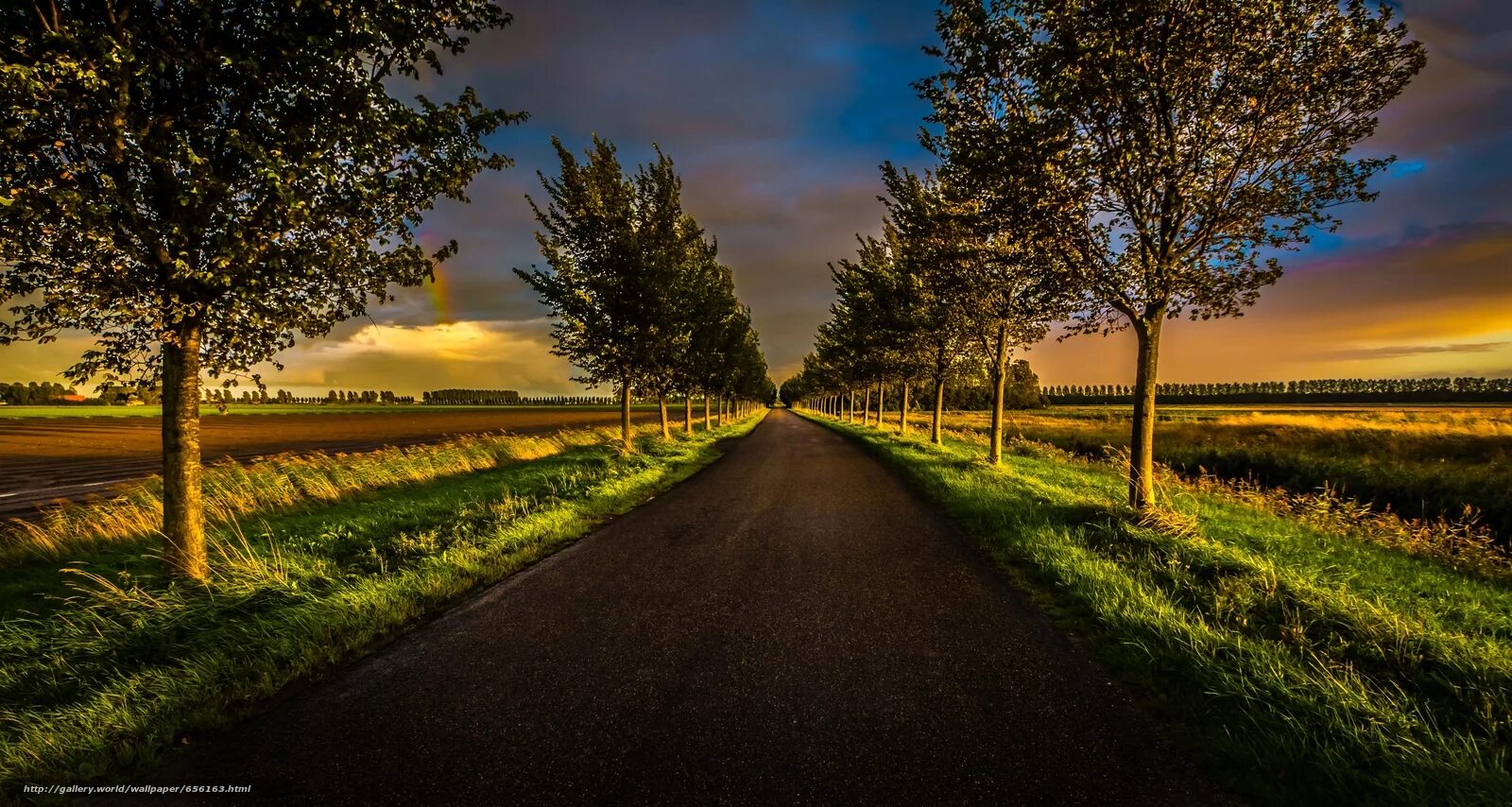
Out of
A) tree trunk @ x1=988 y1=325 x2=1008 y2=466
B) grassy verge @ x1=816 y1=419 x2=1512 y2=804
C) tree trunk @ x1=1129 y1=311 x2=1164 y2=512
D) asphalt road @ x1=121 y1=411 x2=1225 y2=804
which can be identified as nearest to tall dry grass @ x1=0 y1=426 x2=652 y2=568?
asphalt road @ x1=121 y1=411 x2=1225 y2=804

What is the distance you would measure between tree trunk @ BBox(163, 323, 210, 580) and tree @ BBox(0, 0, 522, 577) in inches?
0.7

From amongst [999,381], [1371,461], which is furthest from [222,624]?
[1371,461]

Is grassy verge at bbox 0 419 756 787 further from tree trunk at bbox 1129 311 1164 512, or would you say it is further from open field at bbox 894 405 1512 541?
open field at bbox 894 405 1512 541

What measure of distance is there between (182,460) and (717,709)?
6491 millimetres

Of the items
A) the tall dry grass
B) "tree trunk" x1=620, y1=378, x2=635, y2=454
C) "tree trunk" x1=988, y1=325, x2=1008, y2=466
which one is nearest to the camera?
the tall dry grass

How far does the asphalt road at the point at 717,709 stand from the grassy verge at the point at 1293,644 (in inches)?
21.4

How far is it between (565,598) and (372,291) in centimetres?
434

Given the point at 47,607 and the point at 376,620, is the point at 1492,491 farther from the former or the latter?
the point at 47,607

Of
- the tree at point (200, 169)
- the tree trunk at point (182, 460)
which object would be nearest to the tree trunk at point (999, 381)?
the tree at point (200, 169)

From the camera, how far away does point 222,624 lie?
501 centimetres

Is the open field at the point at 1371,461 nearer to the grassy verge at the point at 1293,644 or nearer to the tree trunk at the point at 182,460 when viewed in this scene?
the grassy verge at the point at 1293,644

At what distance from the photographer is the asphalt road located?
2.98 metres

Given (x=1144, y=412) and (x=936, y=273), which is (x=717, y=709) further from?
(x=936, y=273)

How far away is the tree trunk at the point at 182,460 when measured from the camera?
5570 millimetres
